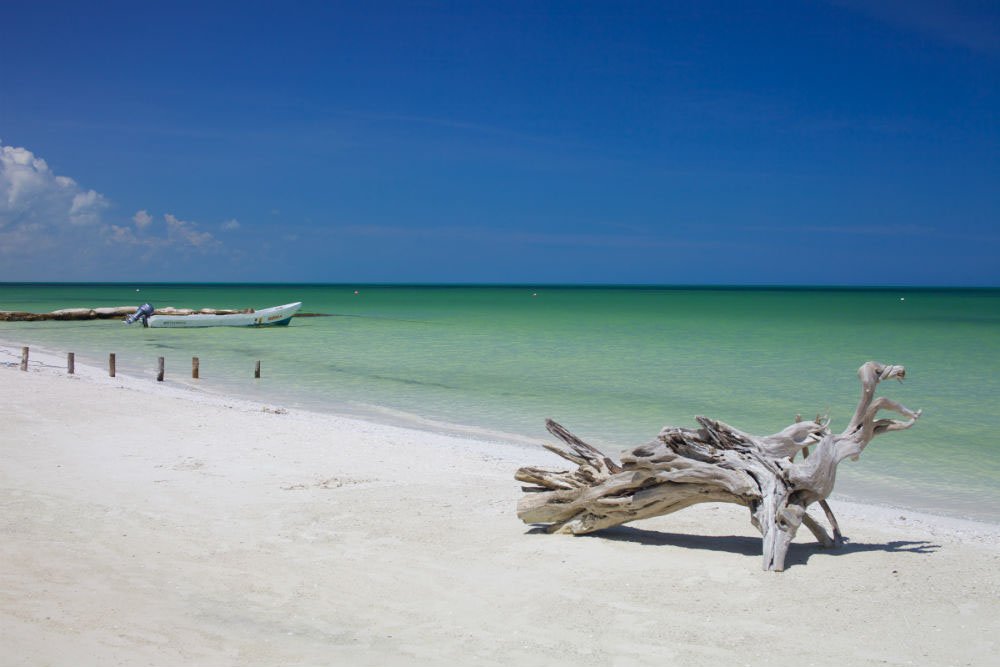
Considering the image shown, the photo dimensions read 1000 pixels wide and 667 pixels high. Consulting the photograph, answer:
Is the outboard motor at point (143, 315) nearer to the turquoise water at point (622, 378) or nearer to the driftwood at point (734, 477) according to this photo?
the turquoise water at point (622, 378)

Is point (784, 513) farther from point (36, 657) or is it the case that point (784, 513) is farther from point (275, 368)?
point (275, 368)

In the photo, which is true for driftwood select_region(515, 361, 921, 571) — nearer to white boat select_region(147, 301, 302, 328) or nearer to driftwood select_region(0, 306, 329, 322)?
white boat select_region(147, 301, 302, 328)

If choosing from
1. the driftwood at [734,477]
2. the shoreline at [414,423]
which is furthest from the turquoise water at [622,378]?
the driftwood at [734,477]

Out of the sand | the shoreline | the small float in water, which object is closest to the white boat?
the small float in water

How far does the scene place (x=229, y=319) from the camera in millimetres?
43906

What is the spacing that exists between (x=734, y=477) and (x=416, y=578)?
2811mm

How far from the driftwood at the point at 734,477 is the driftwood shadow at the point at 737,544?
14cm

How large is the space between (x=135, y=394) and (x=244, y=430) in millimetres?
4603

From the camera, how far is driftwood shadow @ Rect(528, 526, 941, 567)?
21.4ft

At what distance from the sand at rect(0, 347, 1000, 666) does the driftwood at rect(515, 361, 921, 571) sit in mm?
301

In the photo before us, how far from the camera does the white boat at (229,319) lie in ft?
140

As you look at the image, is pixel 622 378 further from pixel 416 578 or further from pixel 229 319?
pixel 229 319

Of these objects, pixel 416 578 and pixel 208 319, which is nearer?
pixel 416 578

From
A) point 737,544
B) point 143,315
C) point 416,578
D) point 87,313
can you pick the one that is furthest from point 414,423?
point 87,313
